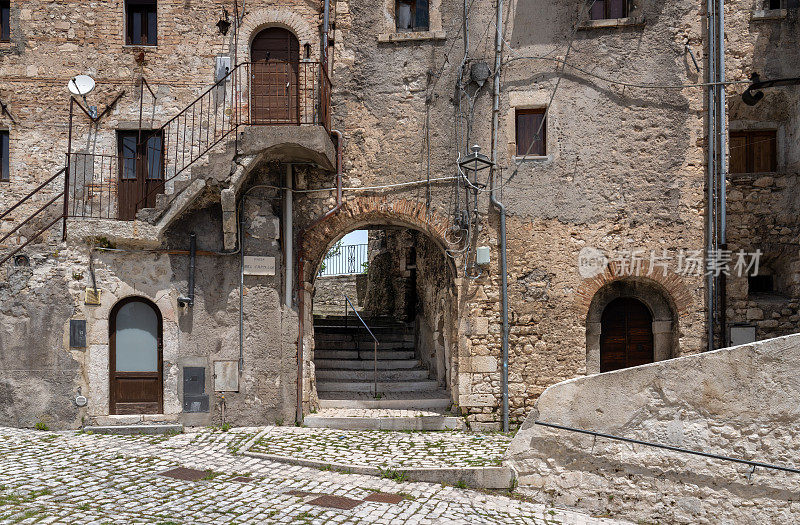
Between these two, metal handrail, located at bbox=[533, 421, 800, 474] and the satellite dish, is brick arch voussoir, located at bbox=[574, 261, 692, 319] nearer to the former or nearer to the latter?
metal handrail, located at bbox=[533, 421, 800, 474]

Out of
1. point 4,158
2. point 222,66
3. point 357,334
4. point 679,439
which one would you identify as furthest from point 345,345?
point 679,439

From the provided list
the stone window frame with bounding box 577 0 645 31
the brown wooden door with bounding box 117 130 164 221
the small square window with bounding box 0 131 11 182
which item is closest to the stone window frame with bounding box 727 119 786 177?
the stone window frame with bounding box 577 0 645 31

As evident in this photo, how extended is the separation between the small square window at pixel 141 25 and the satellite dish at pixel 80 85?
1194 millimetres

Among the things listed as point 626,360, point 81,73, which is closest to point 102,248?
point 81,73

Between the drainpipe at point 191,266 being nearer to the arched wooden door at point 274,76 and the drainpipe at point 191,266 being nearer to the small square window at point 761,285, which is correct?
the arched wooden door at point 274,76

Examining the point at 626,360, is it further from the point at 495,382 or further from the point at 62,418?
the point at 62,418

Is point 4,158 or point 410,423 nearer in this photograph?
point 410,423

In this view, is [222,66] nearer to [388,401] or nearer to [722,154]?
[388,401]

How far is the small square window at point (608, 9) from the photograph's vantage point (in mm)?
10219

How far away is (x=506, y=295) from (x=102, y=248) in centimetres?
654

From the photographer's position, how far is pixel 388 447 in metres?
8.44

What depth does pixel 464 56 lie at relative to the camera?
998 centimetres

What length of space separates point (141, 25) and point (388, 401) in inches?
317

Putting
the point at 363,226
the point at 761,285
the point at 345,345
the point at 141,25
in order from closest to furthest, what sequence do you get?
the point at 141,25 → the point at 761,285 → the point at 363,226 → the point at 345,345
